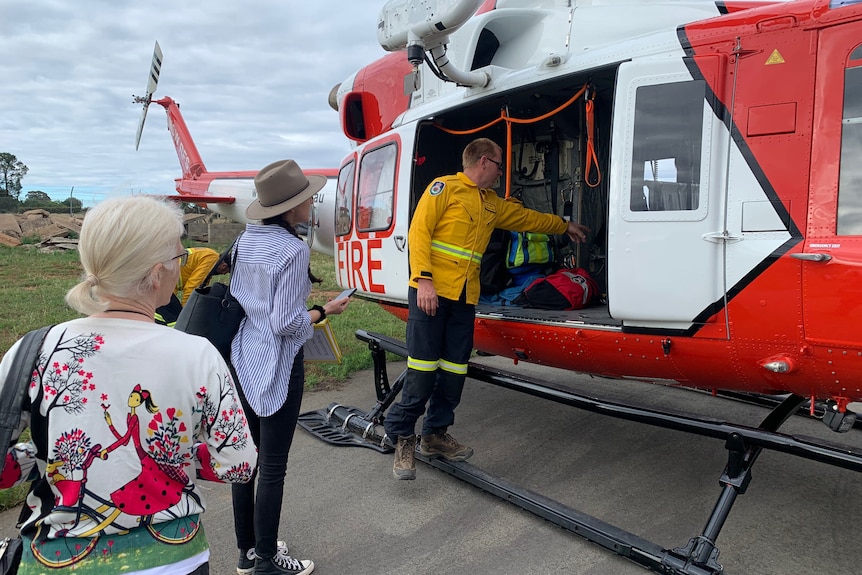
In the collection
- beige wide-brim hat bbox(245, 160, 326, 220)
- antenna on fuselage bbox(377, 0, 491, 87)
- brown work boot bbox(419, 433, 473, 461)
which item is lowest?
brown work boot bbox(419, 433, 473, 461)

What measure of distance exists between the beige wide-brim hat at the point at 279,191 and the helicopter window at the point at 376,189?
5.80ft

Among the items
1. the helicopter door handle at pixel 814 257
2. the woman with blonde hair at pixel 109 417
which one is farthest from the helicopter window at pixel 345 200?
the woman with blonde hair at pixel 109 417

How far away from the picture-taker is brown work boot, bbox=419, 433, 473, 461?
3770mm

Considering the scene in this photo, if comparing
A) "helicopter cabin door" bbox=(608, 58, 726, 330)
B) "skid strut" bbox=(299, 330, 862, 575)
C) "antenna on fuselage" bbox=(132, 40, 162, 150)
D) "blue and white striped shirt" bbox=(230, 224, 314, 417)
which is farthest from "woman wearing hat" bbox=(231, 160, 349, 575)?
"antenna on fuselage" bbox=(132, 40, 162, 150)

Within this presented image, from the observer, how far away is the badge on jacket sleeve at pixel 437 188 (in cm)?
345

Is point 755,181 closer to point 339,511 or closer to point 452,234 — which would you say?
point 452,234

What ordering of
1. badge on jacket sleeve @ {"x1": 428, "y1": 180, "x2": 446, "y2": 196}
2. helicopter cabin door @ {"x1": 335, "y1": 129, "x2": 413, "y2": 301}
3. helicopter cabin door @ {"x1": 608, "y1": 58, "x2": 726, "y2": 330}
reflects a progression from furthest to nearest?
helicopter cabin door @ {"x1": 335, "y1": 129, "x2": 413, "y2": 301}
badge on jacket sleeve @ {"x1": 428, "y1": 180, "x2": 446, "y2": 196}
helicopter cabin door @ {"x1": 608, "y1": 58, "x2": 726, "y2": 330}

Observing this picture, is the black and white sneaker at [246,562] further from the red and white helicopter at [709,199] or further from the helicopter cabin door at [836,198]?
the helicopter cabin door at [836,198]

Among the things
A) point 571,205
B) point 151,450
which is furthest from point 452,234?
point 151,450

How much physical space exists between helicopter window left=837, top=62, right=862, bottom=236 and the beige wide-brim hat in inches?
83.7

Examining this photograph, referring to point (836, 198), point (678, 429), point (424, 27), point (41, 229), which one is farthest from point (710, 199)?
point (41, 229)

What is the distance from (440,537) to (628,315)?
1441 millimetres

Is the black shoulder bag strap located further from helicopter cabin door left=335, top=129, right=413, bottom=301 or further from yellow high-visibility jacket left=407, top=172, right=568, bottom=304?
helicopter cabin door left=335, top=129, right=413, bottom=301

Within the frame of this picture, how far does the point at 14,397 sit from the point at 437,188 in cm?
251
